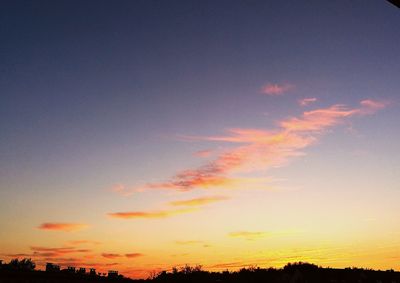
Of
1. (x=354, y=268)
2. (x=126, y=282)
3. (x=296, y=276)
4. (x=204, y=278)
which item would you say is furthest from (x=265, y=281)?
(x=126, y=282)

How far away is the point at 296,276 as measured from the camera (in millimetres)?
25984

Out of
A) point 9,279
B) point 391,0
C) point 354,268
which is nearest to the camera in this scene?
point 391,0

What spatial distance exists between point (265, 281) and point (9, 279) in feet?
64.4

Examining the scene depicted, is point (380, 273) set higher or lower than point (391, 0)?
lower

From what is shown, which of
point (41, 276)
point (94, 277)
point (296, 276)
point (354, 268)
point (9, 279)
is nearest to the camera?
point (9, 279)

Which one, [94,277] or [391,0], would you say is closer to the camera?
[391,0]

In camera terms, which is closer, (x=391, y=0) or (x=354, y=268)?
(x=391, y=0)

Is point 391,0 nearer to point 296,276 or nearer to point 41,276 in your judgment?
point 41,276

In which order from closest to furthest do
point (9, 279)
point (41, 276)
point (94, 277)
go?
point (9, 279) < point (41, 276) < point (94, 277)

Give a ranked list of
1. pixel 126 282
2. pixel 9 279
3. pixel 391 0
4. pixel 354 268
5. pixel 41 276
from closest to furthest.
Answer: pixel 391 0 → pixel 9 279 → pixel 41 276 → pixel 126 282 → pixel 354 268

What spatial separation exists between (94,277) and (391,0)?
1015cm

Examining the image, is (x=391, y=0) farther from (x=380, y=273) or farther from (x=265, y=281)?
(x=380, y=273)

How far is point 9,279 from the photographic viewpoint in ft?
31.8

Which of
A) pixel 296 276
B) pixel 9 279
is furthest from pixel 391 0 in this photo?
pixel 296 276
